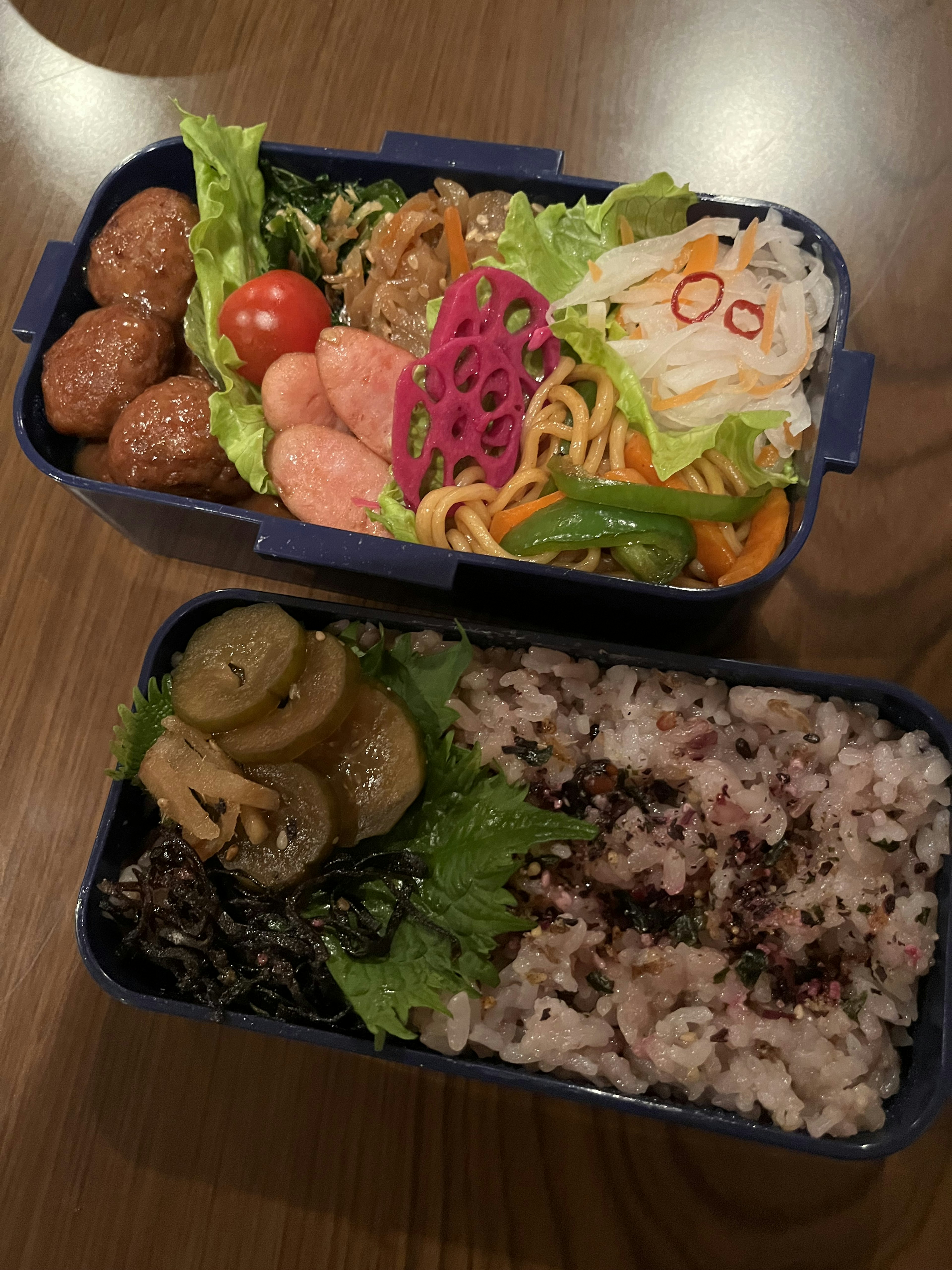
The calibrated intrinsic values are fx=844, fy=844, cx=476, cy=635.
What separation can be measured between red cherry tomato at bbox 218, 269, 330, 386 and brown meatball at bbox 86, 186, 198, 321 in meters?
0.16

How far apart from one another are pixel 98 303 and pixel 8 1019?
169 cm

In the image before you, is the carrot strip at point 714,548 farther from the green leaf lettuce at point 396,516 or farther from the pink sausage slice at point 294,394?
the pink sausage slice at point 294,394

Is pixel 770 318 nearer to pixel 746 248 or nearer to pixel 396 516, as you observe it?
pixel 746 248

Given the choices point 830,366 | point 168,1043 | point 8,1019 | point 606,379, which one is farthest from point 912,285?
point 8,1019

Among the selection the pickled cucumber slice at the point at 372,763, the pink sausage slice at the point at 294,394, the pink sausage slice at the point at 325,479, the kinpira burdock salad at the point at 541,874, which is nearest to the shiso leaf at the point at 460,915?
the kinpira burdock salad at the point at 541,874

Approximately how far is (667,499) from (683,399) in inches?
11.7

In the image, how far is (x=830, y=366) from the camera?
1.77 m

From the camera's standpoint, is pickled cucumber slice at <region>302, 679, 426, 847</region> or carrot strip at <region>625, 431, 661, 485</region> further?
carrot strip at <region>625, 431, 661, 485</region>

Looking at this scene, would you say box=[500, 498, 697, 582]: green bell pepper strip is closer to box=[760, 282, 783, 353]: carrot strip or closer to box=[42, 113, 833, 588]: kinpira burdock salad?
box=[42, 113, 833, 588]: kinpira burdock salad

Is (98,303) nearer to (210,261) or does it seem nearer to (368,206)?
(210,261)

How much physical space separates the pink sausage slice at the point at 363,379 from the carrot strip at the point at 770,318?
780 millimetres

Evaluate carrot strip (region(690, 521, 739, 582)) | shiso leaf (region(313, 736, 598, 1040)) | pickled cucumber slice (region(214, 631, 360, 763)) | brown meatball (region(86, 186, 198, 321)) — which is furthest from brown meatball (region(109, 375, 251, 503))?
carrot strip (region(690, 521, 739, 582))

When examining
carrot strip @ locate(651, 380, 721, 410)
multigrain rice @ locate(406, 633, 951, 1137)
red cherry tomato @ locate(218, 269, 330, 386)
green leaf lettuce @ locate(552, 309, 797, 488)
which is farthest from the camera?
red cherry tomato @ locate(218, 269, 330, 386)

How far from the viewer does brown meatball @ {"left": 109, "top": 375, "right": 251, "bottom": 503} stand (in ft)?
6.08
